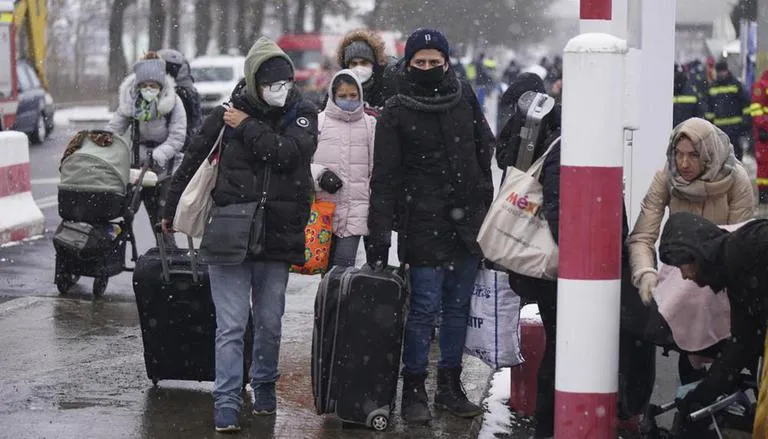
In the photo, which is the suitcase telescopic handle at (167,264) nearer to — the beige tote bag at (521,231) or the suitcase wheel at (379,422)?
the suitcase wheel at (379,422)

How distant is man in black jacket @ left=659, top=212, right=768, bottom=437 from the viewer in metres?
5.17

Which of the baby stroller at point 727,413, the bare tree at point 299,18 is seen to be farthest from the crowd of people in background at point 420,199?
the bare tree at point 299,18

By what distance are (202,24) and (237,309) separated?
5501 centimetres

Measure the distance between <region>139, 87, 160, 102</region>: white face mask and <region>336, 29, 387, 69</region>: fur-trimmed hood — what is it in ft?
6.16

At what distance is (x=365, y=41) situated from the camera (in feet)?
28.1

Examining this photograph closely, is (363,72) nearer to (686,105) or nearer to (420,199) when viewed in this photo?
(420,199)

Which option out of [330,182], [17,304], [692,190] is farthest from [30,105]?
[692,190]

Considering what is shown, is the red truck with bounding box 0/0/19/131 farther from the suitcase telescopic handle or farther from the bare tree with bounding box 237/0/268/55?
the bare tree with bounding box 237/0/268/55

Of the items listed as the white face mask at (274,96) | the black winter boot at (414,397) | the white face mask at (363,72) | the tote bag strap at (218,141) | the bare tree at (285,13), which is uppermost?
the bare tree at (285,13)

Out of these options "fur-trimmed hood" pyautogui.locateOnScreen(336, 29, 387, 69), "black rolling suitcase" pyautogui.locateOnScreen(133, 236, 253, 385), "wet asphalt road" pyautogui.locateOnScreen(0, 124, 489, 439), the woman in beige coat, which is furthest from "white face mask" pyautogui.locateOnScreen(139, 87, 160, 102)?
the woman in beige coat

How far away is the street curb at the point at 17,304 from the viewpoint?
951 centimetres

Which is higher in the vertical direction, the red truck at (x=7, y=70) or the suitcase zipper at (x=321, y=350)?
the red truck at (x=7, y=70)

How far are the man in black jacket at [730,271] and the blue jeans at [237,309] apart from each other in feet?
6.11

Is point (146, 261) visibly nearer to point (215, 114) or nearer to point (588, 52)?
point (215, 114)
